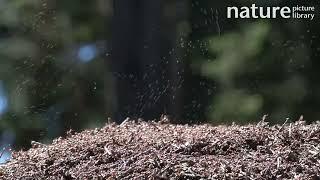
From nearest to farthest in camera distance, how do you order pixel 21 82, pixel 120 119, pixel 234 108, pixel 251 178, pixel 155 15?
pixel 251 178 → pixel 120 119 → pixel 155 15 → pixel 234 108 → pixel 21 82

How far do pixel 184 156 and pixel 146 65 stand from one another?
8.06 feet

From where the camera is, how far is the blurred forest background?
4891 millimetres

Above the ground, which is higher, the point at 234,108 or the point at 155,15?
the point at 155,15

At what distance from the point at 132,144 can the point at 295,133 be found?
475 mm

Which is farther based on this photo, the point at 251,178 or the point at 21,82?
the point at 21,82

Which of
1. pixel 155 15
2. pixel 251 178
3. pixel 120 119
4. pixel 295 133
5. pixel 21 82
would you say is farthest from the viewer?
pixel 21 82

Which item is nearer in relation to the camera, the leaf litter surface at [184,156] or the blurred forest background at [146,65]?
the leaf litter surface at [184,156]

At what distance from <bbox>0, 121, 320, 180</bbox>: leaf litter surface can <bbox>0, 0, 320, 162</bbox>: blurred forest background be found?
1930 mm

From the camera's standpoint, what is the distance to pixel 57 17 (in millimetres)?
6594

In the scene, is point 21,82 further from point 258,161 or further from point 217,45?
point 258,161

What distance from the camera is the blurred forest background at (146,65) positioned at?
4.89 m

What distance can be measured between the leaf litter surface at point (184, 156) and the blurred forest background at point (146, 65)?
6.33ft

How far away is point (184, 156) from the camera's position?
2.32 metres

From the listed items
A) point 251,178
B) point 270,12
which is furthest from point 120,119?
point 251,178
